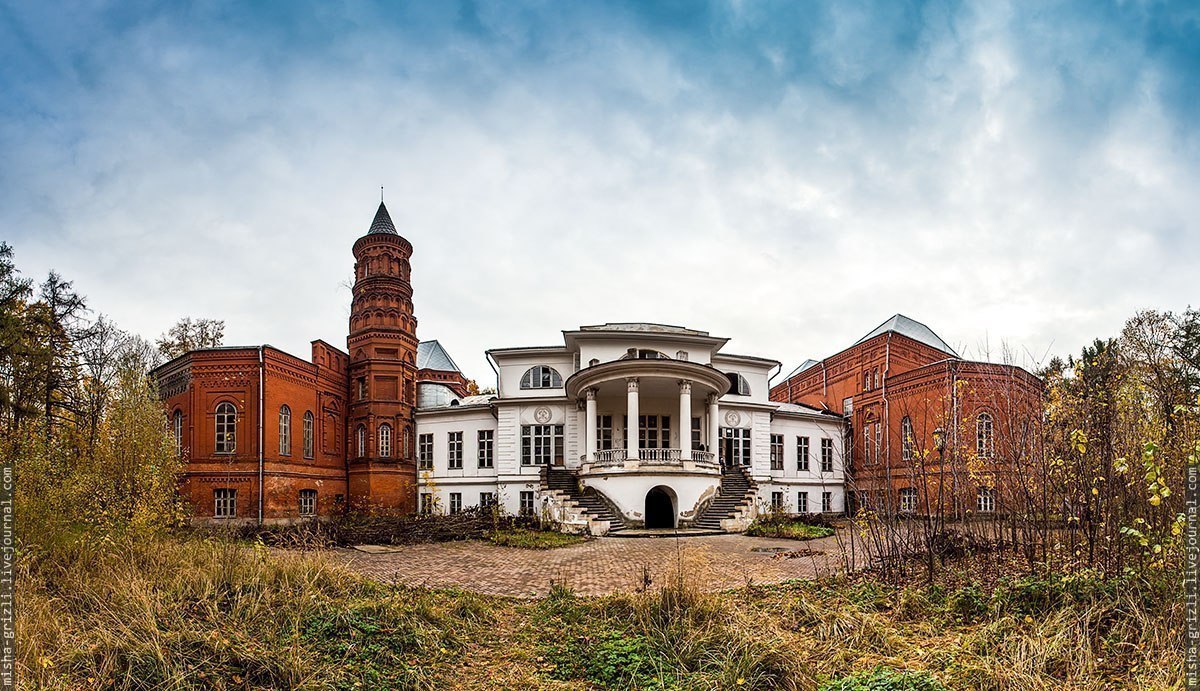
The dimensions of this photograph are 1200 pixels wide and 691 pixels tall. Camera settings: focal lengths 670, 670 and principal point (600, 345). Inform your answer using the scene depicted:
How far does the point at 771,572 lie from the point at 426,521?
50.0 ft

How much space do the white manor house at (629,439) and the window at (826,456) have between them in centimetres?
7

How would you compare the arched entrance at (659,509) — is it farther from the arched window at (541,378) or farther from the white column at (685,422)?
the arched window at (541,378)

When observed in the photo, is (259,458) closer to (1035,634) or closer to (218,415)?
(218,415)

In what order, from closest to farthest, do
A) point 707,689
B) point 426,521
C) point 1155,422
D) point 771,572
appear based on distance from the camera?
1. point 707,689
2. point 1155,422
3. point 771,572
4. point 426,521

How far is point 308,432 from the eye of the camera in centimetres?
2939

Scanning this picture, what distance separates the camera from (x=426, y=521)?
24.5 meters

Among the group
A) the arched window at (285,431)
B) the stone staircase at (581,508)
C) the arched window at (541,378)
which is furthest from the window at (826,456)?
the arched window at (285,431)

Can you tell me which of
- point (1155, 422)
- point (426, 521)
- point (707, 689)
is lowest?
point (426, 521)

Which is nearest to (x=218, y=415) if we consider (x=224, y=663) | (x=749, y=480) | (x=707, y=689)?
(x=749, y=480)

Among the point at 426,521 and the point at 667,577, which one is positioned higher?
the point at 667,577

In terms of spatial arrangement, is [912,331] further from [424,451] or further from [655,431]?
[424,451]

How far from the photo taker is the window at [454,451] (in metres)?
31.7

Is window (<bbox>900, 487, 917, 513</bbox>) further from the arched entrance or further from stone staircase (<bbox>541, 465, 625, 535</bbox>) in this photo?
the arched entrance

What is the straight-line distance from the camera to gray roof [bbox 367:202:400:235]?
108 ft
